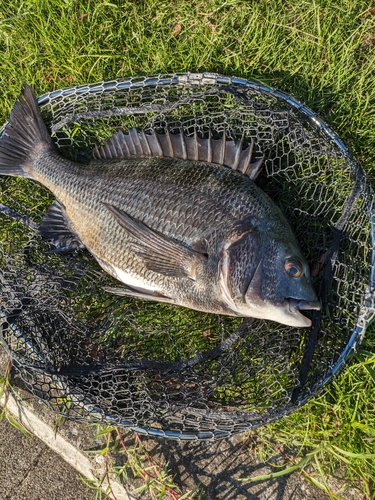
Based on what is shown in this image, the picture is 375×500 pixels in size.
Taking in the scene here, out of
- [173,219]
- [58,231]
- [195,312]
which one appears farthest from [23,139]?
[195,312]

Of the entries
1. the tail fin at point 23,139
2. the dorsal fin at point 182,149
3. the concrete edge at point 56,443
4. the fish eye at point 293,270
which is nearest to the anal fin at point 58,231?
the tail fin at point 23,139

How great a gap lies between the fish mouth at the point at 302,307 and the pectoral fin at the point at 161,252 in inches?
21.2

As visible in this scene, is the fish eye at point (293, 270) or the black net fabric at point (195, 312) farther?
the black net fabric at point (195, 312)

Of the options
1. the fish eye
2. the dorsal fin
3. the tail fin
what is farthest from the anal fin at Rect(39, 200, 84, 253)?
the fish eye

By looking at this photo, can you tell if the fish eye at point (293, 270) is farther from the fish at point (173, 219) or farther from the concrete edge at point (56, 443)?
the concrete edge at point (56, 443)

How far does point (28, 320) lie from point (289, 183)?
6.21 ft

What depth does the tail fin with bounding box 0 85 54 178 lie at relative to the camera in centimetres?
303

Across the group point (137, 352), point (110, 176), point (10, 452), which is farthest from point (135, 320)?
point (10, 452)

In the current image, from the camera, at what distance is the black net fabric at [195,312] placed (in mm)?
2686

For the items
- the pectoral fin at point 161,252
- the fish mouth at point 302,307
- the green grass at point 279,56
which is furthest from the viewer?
the green grass at point 279,56

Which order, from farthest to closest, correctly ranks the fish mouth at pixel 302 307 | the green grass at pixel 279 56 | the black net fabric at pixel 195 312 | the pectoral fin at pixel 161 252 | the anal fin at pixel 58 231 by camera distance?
the anal fin at pixel 58 231 → the green grass at pixel 279 56 → the black net fabric at pixel 195 312 → the pectoral fin at pixel 161 252 → the fish mouth at pixel 302 307

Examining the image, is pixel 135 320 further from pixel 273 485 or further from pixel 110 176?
pixel 273 485

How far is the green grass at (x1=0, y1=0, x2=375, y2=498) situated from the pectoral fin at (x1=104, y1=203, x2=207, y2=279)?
121cm

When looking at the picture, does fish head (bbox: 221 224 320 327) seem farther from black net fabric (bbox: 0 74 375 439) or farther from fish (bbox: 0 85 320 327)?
black net fabric (bbox: 0 74 375 439)
